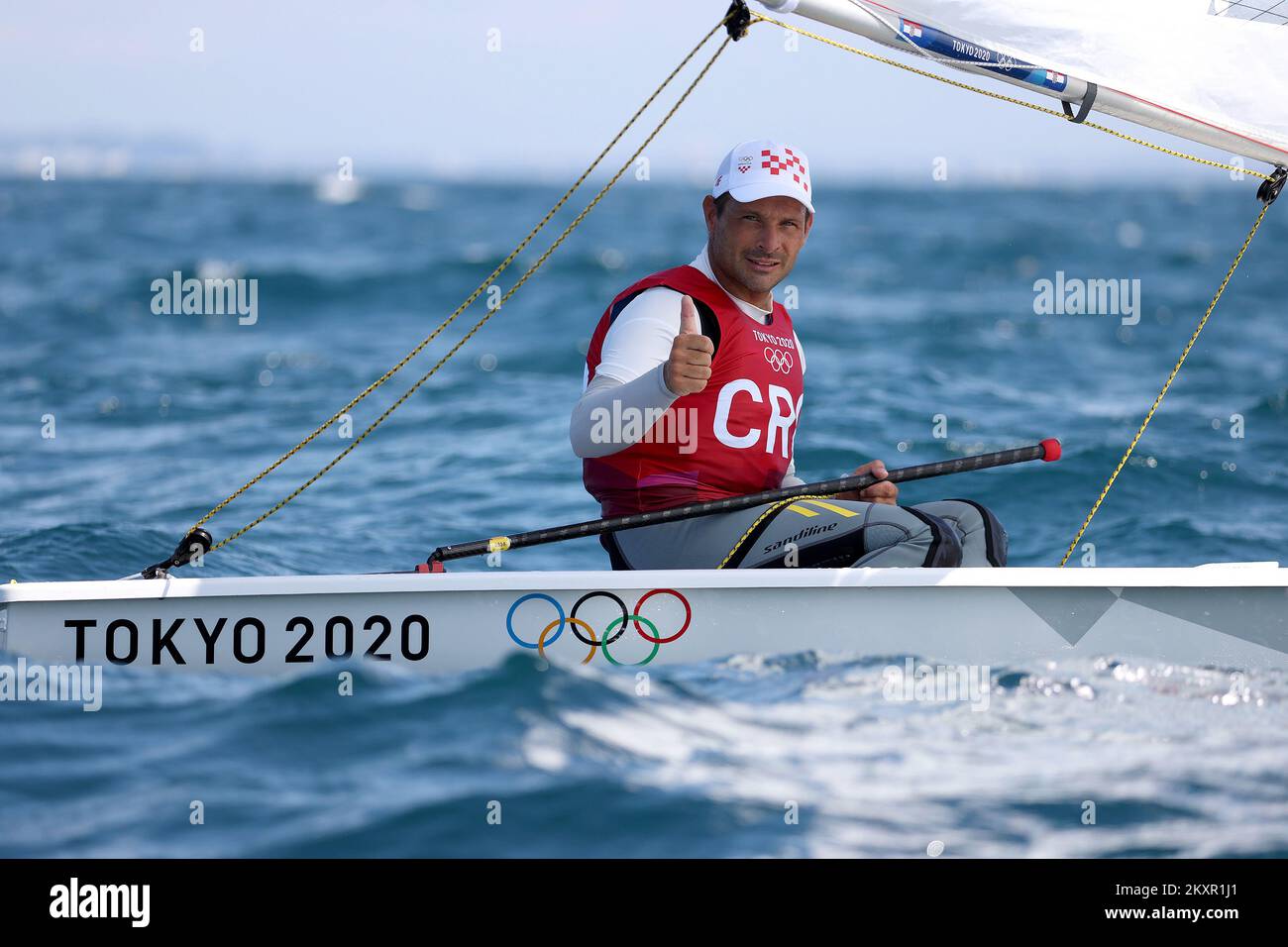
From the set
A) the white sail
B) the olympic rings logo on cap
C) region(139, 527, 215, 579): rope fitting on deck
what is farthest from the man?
region(139, 527, 215, 579): rope fitting on deck

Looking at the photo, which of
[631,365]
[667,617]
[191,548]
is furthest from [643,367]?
[191,548]

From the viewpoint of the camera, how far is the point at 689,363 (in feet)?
10.3

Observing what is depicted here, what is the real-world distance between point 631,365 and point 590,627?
0.63 m

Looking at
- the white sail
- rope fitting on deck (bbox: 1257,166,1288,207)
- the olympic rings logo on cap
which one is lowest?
the olympic rings logo on cap

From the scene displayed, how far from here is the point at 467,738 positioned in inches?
120

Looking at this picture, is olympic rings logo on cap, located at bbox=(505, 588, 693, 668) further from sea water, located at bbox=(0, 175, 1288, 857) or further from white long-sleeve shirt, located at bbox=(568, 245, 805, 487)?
white long-sleeve shirt, located at bbox=(568, 245, 805, 487)

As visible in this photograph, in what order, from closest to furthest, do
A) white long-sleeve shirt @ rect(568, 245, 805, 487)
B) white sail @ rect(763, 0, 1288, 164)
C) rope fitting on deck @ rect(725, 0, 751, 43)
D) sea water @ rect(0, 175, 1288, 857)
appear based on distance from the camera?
sea water @ rect(0, 175, 1288, 857)
white long-sleeve shirt @ rect(568, 245, 805, 487)
white sail @ rect(763, 0, 1288, 164)
rope fitting on deck @ rect(725, 0, 751, 43)

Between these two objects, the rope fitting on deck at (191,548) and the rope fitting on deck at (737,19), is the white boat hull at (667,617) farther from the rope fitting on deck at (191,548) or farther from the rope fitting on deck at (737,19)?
the rope fitting on deck at (737,19)

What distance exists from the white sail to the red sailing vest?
751 millimetres

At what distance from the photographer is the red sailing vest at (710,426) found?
11.5 ft

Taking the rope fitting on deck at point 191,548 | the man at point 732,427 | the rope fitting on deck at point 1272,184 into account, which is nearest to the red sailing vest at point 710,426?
the man at point 732,427

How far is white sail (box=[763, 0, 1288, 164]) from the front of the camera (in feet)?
11.3
